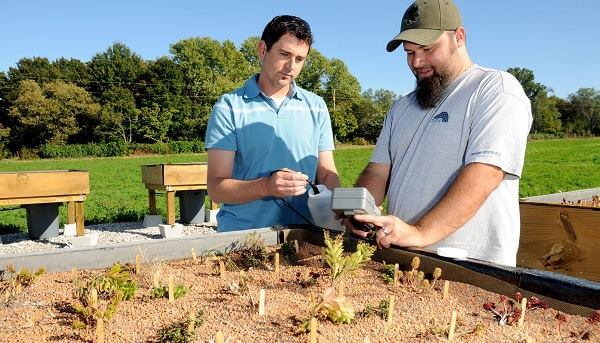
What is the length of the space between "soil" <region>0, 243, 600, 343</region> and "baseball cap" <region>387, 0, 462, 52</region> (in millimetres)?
1167

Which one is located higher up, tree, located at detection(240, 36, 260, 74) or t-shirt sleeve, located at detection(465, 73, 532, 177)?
tree, located at detection(240, 36, 260, 74)

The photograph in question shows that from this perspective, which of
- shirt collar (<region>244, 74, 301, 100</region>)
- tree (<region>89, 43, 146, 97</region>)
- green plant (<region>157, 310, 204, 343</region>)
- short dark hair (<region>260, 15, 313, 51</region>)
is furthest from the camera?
tree (<region>89, 43, 146, 97</region>)

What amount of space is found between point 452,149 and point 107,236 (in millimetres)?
9154

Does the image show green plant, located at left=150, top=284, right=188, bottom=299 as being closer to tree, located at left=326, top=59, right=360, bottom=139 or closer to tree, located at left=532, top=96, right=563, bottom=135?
tree, located at left=326, top=59, right=360, bottom=139

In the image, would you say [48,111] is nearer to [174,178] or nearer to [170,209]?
[170,209]

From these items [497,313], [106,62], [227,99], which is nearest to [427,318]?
[497,313]

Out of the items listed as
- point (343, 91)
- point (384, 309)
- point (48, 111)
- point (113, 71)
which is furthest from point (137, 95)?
point (384, 309)

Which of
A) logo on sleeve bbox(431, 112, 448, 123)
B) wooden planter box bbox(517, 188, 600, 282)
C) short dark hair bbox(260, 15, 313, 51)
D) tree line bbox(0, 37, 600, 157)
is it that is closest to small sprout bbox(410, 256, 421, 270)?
logo on sleeve bbox(431, 112, 448, 123)

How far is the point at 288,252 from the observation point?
2.71 metres

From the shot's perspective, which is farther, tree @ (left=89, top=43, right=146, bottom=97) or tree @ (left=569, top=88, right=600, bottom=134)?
tree @ (left=569, top=88, right=600, bottom=134)

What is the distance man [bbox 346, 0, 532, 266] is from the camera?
2439 millimetres

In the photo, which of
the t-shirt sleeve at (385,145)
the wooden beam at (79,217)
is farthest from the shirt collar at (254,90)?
the wooden beam at (79,217)

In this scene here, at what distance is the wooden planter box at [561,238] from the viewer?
4051 mm

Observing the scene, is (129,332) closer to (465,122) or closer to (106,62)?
(465,122)
